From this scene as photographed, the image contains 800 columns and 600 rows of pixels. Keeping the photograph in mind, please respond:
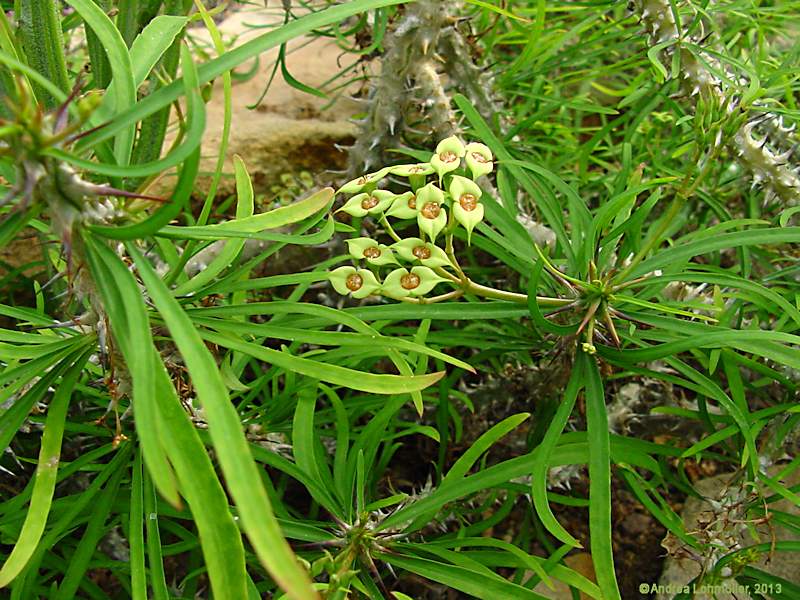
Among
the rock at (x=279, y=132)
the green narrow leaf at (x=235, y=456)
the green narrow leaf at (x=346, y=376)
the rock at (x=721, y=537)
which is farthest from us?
the rock at (x=279, y=132)

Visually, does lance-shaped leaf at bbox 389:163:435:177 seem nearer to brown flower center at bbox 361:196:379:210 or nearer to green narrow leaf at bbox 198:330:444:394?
brown flower center at bbox 361:196:379:210

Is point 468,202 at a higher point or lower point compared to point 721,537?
higher

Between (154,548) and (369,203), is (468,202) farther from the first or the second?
(154,548)

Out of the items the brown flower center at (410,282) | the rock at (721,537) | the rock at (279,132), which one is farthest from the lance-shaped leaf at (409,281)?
the rock at (279,132)

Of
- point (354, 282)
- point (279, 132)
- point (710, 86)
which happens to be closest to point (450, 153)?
point (354, 282)

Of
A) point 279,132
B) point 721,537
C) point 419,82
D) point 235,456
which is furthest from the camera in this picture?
point 279,132

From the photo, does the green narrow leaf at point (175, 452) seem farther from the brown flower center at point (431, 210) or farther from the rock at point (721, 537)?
the rock at point (721, 537)

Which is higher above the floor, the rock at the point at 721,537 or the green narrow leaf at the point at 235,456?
the green narrow leaf at the point at 235,456

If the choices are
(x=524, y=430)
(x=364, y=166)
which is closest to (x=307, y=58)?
(x=364, y=166)
